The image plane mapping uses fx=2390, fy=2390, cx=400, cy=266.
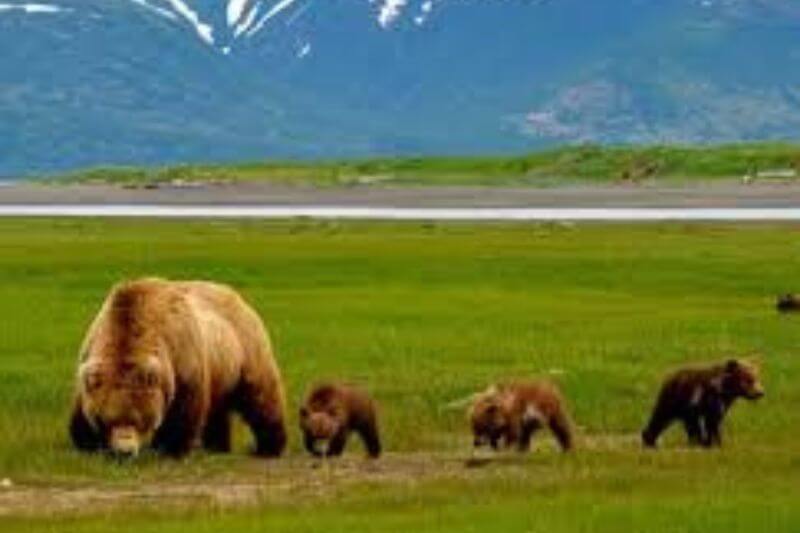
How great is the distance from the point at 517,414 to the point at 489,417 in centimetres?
31

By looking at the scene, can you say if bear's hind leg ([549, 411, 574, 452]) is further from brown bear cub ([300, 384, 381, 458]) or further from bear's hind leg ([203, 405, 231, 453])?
bear's hind leg ([203, 405, 231, 453])

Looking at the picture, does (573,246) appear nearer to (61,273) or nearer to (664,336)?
(61,273)

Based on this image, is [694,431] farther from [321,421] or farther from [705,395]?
[321,421]

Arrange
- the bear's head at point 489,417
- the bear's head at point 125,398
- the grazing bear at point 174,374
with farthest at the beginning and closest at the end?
1. the bear's head at point 489,417
2. the grazing bear at point 174,374
3. the bear's head at point 125,398

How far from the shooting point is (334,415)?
23.3 meters

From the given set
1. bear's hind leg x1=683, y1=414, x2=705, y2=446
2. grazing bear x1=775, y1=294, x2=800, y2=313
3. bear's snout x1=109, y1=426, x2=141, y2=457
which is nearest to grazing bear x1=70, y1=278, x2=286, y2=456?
bear's snout x1=109, y1=426, x2=141, y2=457

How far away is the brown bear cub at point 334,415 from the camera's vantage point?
76.2ft

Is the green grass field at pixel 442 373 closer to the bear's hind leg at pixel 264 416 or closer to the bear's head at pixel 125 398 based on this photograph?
the bear's hind leg at pixel 264 416

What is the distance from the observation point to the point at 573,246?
2638 inches

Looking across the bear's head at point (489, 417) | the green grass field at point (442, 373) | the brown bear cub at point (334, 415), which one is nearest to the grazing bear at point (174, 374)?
the green grass field at point (442, 373)

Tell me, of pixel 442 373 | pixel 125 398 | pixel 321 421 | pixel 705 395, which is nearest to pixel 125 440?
pixel 125 398

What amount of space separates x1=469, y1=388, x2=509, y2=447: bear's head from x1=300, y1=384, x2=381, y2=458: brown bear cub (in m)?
1.08

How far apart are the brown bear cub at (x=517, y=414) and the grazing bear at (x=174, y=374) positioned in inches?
80.4

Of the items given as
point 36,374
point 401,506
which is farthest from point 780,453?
point 36,374
